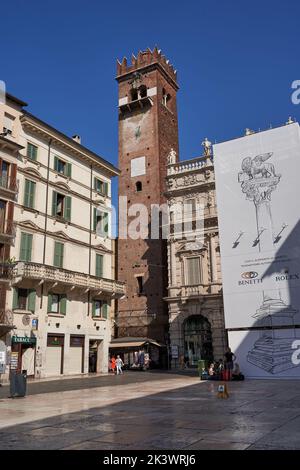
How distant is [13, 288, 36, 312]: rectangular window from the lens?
2844cm

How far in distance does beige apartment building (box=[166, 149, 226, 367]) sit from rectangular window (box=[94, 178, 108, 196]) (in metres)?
6.61

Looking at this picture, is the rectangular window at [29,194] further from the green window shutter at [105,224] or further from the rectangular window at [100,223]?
the green window shutter at [105,224]

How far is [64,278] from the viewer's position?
31422 mm

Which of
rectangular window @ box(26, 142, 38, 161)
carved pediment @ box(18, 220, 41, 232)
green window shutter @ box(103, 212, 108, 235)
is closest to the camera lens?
carved pediment @ box(18, 220, 41, 232)

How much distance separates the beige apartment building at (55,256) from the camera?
29.0 m

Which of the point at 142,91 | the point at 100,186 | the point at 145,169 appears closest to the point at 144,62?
the point at 142,91

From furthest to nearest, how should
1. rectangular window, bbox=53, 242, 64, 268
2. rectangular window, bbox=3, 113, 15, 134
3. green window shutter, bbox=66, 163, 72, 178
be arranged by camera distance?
green window shutter, bbox=66, 163, 72, 178 < rectangular window, bbox=53, 242, 64, 268 < rectangular window, bbox=3, 113, 15, 134

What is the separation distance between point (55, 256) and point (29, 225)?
10.6 ft

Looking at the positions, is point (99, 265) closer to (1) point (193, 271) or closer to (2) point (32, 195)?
(1) point (193, 271)

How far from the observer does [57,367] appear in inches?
1230

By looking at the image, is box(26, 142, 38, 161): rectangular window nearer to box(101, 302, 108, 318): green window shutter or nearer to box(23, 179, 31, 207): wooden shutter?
box(23, 179, 31, 207): wooden shutter

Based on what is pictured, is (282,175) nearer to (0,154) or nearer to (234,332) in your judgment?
(234,332)

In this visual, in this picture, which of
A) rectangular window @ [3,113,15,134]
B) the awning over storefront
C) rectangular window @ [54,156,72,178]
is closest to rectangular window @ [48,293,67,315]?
the awning over storefront
